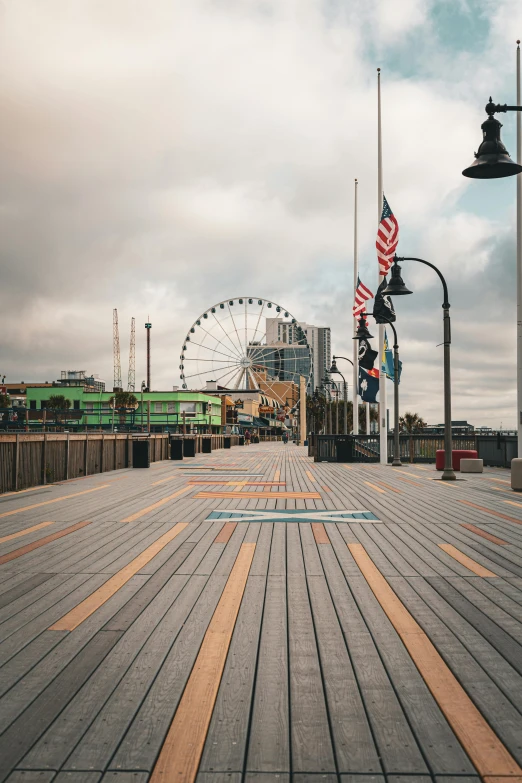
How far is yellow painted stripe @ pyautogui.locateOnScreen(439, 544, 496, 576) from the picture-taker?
7.35 meters

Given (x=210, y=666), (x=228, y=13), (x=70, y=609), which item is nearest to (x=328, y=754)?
(x=210, y=666)

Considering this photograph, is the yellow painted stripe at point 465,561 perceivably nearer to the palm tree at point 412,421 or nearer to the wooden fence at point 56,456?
the wooden fence at point 56,456

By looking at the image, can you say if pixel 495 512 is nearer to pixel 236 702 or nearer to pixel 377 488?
pixel 377 488

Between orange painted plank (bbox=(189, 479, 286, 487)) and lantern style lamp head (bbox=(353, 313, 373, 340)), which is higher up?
lantern style lamp head (bbox=(353, 313, 373, 340))

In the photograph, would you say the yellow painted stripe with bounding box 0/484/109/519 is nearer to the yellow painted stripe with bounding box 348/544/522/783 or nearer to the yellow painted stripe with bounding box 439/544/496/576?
the yellow painted stripe with bounding box 439/544/496/576

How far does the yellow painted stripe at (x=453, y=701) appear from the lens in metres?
3.21

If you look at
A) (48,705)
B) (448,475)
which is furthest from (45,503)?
(448,475)

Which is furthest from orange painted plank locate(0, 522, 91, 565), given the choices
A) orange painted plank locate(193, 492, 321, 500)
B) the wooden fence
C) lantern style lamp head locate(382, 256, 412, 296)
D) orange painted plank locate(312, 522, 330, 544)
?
lantern style lamp head locate(382, 256, 412, 296)

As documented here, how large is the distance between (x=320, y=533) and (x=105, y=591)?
4.21 m

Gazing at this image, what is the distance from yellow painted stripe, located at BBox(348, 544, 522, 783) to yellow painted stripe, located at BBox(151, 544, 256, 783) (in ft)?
4.03

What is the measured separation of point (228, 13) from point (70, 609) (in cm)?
1912

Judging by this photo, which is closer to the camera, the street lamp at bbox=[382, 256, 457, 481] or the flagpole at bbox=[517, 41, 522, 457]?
the street lamp at bbox=[382, 256, 457, 481]

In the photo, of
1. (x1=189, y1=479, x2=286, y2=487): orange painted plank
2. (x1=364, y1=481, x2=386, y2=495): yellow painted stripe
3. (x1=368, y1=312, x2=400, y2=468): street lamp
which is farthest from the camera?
(x1=368, y1=312, x2=400, y2=468): street lamp

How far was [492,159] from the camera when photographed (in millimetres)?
11648
